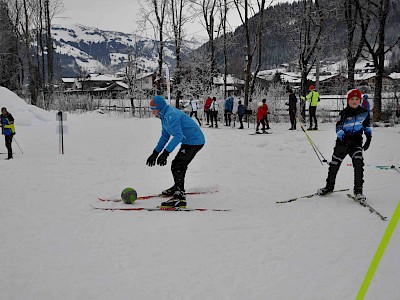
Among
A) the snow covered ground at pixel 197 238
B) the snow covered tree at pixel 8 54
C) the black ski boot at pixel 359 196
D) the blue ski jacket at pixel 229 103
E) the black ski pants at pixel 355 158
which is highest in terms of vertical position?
the snow covered tree at pixel 8 54

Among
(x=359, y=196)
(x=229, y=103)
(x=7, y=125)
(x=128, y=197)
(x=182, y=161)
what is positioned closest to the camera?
(x=359, y=196)

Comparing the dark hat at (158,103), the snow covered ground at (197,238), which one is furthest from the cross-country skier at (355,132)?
the dark hat at (158,103)

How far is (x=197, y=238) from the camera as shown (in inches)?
169

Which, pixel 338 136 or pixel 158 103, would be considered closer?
pixel 158 103

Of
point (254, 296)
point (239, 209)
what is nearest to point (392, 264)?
point (254, 296)

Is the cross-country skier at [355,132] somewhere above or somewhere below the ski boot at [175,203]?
above

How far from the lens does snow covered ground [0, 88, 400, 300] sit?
124 inches

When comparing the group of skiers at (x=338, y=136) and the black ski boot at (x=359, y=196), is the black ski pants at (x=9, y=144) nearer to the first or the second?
the group of skiers at (x=338, y=136)

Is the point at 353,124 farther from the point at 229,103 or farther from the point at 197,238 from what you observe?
the point at 229,103

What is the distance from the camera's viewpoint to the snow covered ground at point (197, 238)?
10.3 feet

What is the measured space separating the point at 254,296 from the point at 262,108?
13.7 metres

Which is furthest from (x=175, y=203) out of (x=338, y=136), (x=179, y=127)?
(x=338, y=136)

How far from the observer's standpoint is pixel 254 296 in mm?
2973

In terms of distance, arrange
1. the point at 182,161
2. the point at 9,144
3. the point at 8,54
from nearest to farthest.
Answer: the point at 182,161, the point at 9,144, the point at 8,54
